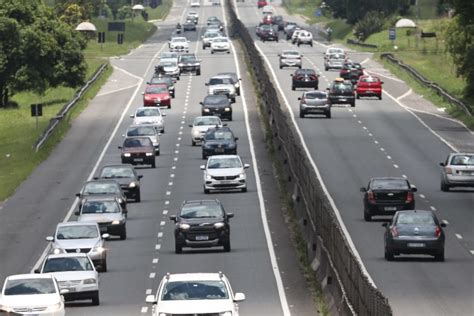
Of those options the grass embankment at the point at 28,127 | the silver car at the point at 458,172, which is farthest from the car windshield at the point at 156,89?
the silver car at the point at 458,172

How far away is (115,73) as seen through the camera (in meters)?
125

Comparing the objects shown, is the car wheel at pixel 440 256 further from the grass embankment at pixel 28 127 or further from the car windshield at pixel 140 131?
the car windshield at pixel 140 131

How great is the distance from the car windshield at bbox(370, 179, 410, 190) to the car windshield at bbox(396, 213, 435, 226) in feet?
28.3

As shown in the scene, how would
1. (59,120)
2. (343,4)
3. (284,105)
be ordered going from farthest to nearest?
(343,4), (284,105), (59,120)

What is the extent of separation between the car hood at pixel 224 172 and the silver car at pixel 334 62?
62.7 meters

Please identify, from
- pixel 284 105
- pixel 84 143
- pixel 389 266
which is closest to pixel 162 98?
pixel 284 105

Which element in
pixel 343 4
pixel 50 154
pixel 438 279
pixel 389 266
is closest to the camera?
pixel 438 279

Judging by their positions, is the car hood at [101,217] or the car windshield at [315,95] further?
the car windshield at [315,95]

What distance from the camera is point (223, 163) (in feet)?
207

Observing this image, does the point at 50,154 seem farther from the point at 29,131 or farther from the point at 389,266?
the point at 389,266

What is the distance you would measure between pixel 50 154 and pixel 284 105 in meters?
22.4

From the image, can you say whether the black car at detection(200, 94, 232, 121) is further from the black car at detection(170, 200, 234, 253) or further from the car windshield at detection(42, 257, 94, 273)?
the car windshield at detection(42, 257, 94, 273)

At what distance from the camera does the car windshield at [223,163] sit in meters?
63.0

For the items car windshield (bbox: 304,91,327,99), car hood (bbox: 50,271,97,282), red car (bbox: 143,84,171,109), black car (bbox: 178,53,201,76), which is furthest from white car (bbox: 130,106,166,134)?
car hood (bbox: 50,271,97,282)
